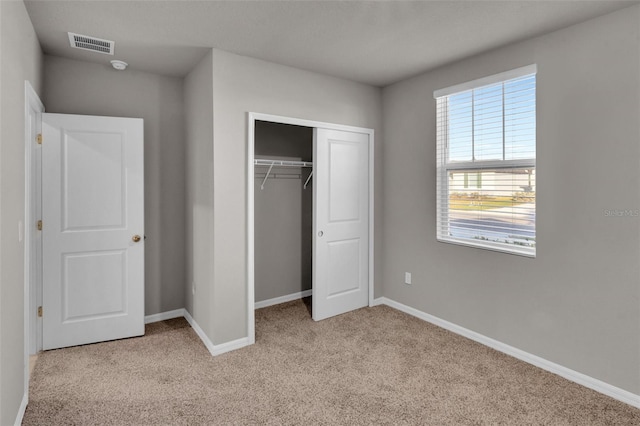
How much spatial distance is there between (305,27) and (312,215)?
181 centimetres

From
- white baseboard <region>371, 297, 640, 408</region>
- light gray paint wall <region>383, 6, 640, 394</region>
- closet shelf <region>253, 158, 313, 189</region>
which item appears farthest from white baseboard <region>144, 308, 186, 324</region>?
light gray paint wall <region>383, 6, 640, 394</region>

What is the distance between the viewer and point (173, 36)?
2.69 meters

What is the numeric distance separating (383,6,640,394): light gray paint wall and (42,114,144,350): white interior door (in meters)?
2.90

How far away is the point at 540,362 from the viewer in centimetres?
272

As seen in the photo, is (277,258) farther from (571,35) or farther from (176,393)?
(571,35)

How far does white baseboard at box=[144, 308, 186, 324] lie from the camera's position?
3.62m

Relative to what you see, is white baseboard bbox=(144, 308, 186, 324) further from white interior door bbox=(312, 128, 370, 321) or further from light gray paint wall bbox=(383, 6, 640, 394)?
light gray paint wall bbox=(383, 6, 640, 394)

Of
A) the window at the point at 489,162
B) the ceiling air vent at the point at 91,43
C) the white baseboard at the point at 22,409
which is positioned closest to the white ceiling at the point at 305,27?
the ceiling air vent at the point at 91,43

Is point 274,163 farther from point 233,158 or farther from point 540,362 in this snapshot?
point 540,362

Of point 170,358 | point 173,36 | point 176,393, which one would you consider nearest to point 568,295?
point 176,393

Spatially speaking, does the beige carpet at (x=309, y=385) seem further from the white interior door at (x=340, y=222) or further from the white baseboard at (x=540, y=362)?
the white interior door at (x=340, y=222)

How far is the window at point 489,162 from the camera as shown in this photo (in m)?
Answer: 2.80

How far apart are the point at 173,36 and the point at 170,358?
2432 mm

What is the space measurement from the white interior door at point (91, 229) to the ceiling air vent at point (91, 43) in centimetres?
54
